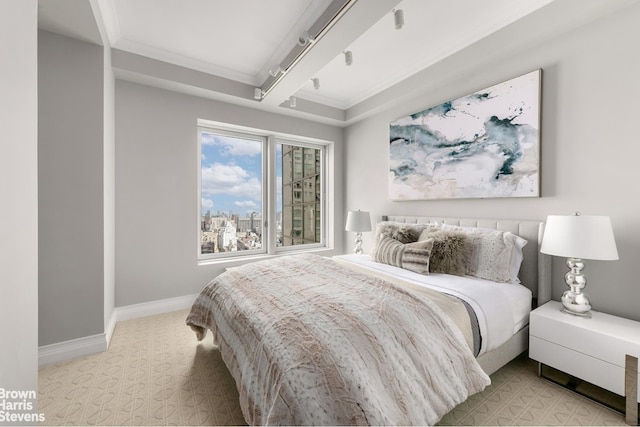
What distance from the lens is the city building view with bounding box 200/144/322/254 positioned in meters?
3.61

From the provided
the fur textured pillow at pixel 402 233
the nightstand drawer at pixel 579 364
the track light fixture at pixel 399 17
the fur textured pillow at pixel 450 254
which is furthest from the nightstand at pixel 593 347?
the track light fixture at pixel 399 17

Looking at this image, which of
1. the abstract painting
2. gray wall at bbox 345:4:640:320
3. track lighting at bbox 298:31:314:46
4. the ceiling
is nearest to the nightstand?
gray wall at bbox 345:4:640:320

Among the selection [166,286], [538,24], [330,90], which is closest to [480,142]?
[538,24]

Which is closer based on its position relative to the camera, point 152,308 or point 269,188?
point 152,308

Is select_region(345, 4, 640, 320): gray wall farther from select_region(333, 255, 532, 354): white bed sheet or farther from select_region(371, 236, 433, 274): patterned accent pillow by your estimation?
select_region(371, 236, 433, 274): patterned accent pillow

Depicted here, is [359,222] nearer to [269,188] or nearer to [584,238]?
[269,188]

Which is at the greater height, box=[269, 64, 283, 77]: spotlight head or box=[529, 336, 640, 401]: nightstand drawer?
box=[269, 64, 283, 77]: spotlight head

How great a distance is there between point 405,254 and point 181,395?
79.5 inches

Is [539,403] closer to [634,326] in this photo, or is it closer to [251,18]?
[634,326]

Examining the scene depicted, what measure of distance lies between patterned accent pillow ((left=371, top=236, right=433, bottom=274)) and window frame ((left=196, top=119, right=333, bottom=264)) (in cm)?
169

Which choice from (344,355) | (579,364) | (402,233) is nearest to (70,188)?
(344,355)

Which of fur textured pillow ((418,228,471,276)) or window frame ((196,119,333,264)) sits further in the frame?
window frame ((196,119,333,264))

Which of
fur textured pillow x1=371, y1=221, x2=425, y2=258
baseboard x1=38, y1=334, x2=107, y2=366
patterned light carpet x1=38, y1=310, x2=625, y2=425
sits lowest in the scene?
patterned light carpet x1=38, y1=310, x2=625, y2=425

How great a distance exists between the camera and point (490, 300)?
184 centimetres
